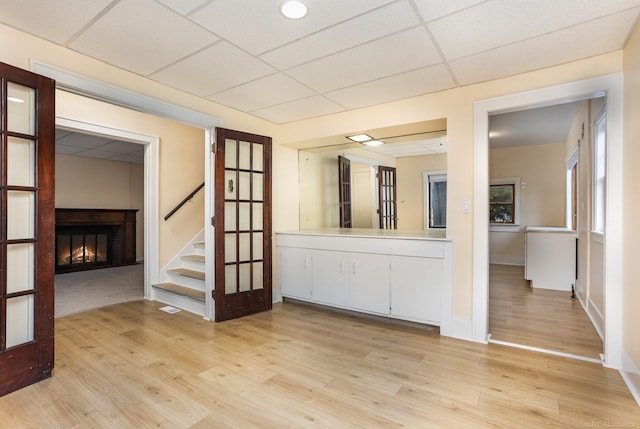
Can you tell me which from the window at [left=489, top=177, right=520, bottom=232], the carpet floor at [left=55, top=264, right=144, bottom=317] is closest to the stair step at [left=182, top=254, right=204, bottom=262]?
the carpet floor at [left=55, top=264, right=144, bottom=317]

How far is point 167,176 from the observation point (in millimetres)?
4758

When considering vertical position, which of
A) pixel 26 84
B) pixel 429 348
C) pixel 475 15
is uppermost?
pixel 475 15

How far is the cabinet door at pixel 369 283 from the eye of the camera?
3.41 meters

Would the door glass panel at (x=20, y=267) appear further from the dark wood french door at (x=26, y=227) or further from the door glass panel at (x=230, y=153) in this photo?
the door glass panel at (x=230, y=153)

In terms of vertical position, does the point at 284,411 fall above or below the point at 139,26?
below

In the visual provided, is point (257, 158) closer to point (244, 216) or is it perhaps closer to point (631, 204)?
point (244, 216)

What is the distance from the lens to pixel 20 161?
2125 mm

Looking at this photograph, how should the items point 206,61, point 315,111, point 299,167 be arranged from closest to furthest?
1. point 206,61
2. point 315,111
3. point 299,167

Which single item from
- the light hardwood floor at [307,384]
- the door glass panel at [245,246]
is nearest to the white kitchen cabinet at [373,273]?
the light hardwood floor at [307,384]

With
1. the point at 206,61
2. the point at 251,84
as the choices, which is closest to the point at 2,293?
the point at 206,61

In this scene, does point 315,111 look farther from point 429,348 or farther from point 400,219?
point 429,348

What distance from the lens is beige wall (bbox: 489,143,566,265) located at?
6.61 m

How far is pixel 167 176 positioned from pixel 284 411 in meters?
3.94

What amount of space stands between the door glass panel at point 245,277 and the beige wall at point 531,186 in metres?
5.93
